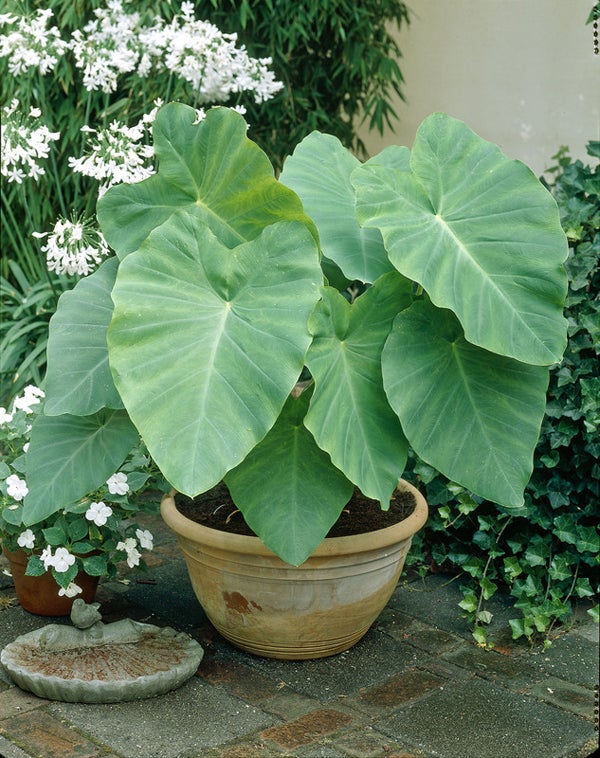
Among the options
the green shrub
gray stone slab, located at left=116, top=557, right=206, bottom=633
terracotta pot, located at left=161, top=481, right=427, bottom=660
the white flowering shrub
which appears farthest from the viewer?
the green shrub

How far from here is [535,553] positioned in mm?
2693

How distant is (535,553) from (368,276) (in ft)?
3.04

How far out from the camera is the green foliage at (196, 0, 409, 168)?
3.76 meters

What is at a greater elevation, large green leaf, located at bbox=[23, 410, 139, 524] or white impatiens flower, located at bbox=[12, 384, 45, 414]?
large green leaf, located at bbox=[23, 410, 139, 524]

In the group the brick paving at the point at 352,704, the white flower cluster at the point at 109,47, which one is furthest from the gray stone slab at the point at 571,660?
the white flower cluster at the point at 109,47

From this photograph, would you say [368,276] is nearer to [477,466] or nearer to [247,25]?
[477,466]

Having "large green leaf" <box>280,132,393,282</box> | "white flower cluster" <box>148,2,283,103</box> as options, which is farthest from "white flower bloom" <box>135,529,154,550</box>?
"white flower cluster" <box>148,2,283,103</box>

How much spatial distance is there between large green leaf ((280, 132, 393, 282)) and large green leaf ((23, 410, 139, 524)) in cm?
60

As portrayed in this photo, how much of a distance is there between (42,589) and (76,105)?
2.04 metres

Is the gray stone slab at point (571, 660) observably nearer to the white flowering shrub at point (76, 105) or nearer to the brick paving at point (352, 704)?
the brick paving at point (352, 704)

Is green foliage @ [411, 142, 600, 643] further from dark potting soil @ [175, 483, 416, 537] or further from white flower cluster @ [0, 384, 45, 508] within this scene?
white flower cluster @ [0, 384, 45, 508]

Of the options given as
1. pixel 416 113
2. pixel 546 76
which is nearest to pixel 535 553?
pixel 546 76

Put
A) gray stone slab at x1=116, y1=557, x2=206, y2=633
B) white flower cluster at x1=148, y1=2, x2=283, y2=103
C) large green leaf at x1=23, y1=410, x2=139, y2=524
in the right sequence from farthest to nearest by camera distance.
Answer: white flower cluster at x1=148, y1=2, x2=283, y2=103 < gray stone slab at x1=116, y1=557, x2=206, y2=633 < large green leaf at x1=23, y1=410, x2=139, y2=524

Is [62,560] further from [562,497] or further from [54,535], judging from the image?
[562,497]
